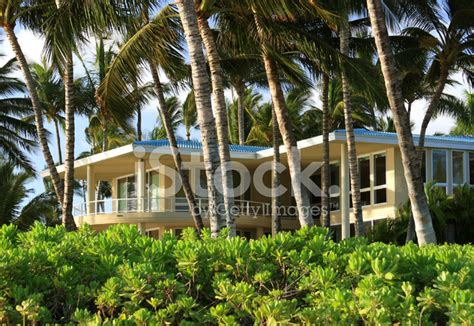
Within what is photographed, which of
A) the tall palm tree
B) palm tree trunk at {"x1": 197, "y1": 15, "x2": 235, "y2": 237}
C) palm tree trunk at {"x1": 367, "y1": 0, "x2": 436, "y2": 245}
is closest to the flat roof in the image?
the tall palm tree

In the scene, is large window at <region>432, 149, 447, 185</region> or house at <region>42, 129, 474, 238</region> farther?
large window at <region>432, 149, 447, 185</region>

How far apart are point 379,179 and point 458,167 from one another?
2.82 metres

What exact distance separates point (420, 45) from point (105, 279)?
20857mm

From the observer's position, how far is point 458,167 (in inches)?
1096

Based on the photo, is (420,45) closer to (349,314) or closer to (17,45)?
(17,45)

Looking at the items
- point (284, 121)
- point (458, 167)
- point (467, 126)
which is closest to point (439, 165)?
point (458, 167)

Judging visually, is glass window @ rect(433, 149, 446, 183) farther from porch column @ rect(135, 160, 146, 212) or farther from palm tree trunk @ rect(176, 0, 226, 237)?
palm tree trunk @ rect(176, 0, 226, 237)

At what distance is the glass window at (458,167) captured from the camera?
27.8 metres

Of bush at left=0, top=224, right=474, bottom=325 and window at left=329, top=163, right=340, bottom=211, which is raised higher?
window at left=329, top=163, right=340, bottom=211

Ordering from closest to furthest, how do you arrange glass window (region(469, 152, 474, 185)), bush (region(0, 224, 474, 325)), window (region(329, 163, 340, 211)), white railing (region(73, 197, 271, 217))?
bush (region(0, 224, 474, 325)) → glass window (region(469, 152, 474, 185)) → white railing (region(73, 197, 271, 217)) → window (region(329, 163, 340, 211))

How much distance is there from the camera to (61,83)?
42.4 m

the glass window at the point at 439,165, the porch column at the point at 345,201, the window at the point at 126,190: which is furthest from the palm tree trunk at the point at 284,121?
the window at the point at 126,190

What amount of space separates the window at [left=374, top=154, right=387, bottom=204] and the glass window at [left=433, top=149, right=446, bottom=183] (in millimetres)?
1757

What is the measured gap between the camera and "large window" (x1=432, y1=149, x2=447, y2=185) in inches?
1080
